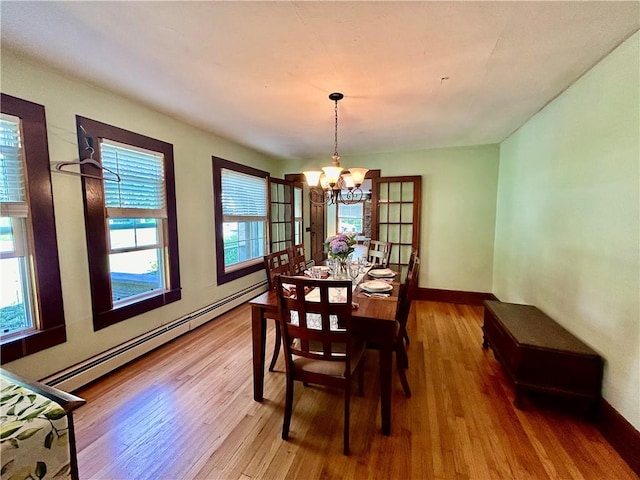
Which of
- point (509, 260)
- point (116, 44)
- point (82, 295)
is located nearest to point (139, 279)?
point (82, 295)

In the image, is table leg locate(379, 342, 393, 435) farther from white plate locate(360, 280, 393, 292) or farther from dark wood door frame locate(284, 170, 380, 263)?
dark wood door frame locate(284, 170, 380, 263)

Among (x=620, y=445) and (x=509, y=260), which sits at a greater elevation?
(x=509, y=260)

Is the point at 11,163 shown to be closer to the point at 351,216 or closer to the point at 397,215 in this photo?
the point at 397,215

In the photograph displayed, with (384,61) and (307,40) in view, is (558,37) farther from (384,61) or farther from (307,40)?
(307,40)

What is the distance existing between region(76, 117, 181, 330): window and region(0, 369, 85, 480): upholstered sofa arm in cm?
132

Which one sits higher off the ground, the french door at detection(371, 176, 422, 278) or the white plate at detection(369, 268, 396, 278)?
the french door at detection(371, 176, 422, 278)

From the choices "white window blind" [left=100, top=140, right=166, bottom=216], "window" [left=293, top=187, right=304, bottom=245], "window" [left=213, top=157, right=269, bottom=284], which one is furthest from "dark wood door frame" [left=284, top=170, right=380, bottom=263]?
"white window blind" [left=100, top=140, right=166, bottom=216]

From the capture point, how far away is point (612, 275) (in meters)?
1.66

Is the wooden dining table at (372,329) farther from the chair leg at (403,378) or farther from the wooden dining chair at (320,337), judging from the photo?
the chair leg at (403,378)

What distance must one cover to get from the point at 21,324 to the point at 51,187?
3.18 ft

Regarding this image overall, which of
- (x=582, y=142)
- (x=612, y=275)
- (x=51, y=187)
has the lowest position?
(x=612, y=275)

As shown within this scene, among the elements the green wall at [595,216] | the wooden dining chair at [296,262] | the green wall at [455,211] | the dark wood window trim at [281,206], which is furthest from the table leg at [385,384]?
the dark wood window trim at [281,206]

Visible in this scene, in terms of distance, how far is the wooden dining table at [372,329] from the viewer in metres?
1.63

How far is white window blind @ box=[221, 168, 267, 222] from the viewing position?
375cm
